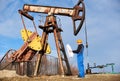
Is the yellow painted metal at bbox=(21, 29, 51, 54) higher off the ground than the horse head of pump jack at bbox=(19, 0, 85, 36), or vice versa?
the horse head of pump jack at bbox=(19, 0, 85, 36)

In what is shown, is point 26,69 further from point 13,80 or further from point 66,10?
point 13,80

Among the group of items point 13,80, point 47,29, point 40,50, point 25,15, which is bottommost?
point 13,80

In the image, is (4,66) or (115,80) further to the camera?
(4,66)

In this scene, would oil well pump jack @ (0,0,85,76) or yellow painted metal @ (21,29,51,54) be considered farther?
yellow painted metal @ (21,29,51,54)

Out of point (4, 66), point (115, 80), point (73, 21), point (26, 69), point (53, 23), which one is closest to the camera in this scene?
point (115, 80)

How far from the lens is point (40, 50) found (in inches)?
648

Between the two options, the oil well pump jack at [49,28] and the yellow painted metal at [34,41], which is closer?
the oil well pump jack at [49,28]

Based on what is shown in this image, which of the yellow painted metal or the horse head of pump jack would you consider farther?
the yellow painted metal

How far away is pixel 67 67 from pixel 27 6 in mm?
5280

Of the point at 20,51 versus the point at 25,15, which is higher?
the point at 25,15

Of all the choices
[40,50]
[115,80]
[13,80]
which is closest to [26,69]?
[40,50]

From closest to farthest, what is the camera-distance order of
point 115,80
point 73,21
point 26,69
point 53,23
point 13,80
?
point 115,80 < point 13,80 < point 73,21 < point 53,23 < point 26,69

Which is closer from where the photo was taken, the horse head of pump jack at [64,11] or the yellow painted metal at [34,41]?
the horse head of pump jack at [64,11]

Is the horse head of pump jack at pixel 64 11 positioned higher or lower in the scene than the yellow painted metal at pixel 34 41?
higher
